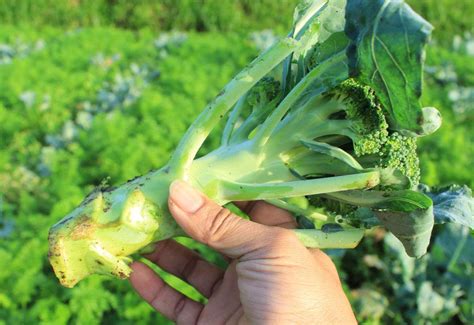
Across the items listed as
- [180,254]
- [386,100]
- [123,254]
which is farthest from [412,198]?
[180,254]

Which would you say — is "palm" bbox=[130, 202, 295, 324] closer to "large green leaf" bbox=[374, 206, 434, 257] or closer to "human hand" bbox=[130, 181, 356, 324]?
"human hand" bbox=[130, 181, 356, 324]

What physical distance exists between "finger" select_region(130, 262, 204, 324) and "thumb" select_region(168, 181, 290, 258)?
2.10 feet

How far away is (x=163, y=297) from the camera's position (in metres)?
2.45

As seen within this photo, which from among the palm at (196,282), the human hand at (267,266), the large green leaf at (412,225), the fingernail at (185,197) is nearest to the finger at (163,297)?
the palm at (196,282)

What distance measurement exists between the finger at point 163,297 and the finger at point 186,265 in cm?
10

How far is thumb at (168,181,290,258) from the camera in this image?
70.6 inches

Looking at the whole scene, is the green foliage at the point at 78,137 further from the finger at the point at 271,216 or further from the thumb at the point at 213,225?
the thumb at the point at 213,225

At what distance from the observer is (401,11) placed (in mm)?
1393

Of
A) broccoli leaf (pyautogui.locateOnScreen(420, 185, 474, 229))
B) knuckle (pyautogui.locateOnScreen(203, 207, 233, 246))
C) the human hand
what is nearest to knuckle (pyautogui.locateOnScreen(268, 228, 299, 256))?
the human hand

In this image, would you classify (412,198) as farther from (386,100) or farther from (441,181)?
(441,181)

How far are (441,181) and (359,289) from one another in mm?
1273

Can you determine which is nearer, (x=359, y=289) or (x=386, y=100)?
(x=386, y=100)

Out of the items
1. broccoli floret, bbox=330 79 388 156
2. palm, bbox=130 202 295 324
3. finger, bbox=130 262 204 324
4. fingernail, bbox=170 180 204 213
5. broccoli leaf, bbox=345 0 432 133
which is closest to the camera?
broccoli leaf, bbox=345 0 432 133

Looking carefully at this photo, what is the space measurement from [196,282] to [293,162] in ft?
2.87
